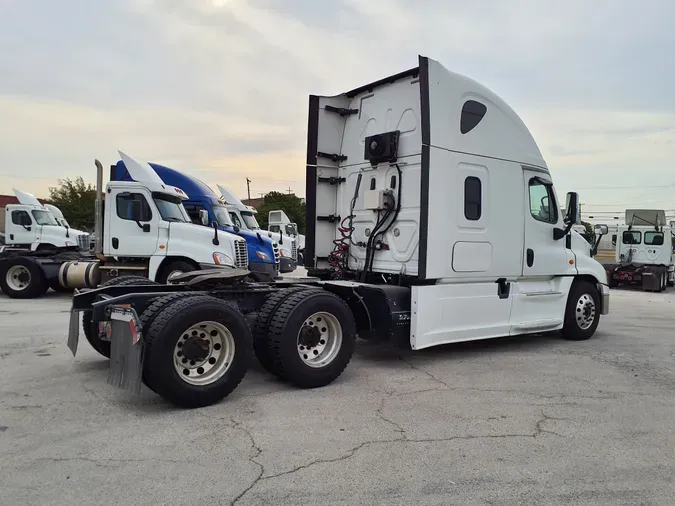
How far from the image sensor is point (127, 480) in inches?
136

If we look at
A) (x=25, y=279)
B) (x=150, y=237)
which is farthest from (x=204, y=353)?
(x=25, y=279)

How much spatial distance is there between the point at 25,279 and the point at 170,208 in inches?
206

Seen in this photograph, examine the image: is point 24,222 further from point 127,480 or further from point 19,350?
point 127,480

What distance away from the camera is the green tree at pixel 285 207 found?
1962 inches

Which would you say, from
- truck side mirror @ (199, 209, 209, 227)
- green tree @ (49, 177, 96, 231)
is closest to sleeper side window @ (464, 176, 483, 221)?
truck side mirror @ (199, 209, 209, 227)

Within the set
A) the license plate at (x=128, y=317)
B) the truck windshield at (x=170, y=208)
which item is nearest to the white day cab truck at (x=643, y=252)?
the truck windshield at (x=170, y=208)

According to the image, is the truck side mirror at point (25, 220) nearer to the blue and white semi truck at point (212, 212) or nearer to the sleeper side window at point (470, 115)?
the blue and white semi truck at point (212, 212)

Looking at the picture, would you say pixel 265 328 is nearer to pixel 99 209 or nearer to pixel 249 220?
pixel 99 209

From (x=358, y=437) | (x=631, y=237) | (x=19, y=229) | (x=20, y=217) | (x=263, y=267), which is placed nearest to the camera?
(x=358, y=437)

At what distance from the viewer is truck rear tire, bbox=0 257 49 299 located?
14.0 m

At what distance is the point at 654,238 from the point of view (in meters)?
21.5

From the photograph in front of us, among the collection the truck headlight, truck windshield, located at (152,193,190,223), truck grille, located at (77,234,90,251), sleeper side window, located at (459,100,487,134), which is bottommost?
the truck headlight

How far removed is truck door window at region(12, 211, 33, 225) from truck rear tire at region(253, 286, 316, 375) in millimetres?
12964

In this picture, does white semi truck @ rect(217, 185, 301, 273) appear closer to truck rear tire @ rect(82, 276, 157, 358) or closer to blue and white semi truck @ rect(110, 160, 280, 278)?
blue and white semi truck @ rect(110, 160, 280, 278)
